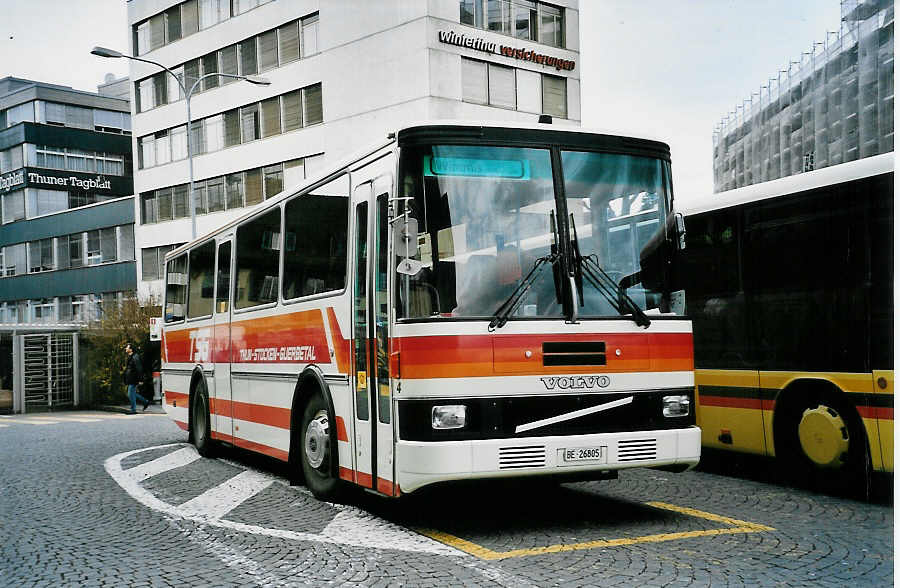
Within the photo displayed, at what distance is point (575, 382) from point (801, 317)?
2.83 metres

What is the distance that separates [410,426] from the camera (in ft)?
23.4

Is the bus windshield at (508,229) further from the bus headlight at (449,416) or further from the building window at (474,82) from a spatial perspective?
the building window at (474,82)

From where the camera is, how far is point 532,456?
709 centimetres

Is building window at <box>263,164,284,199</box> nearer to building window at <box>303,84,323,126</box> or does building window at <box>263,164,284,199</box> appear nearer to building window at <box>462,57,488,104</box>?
building window at <box>303,84,323,126</box>

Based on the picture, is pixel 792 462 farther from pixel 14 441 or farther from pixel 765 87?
pixel 14 441

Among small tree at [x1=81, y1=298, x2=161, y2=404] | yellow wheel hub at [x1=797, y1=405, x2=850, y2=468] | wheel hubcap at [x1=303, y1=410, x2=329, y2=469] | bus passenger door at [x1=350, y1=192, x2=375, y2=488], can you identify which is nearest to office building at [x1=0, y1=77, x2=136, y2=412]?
small tree at [x1=81, y1=298, x2=161, y2=404]

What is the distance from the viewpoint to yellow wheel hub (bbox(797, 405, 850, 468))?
8731 millimetres

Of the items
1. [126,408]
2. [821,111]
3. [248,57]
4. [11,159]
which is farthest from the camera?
[248,57]

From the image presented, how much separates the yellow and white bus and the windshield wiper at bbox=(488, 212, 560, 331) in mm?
1306

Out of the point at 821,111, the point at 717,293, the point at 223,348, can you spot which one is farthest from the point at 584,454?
the point at 821,111

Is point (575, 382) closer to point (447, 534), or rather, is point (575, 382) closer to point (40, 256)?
point (447, 534)

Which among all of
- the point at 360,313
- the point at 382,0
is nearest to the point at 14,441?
the point at 360,313

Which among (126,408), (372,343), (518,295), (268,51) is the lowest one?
(126,408)

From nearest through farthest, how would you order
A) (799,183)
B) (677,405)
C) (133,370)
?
(677,405) → (799,183) → (133,370)
